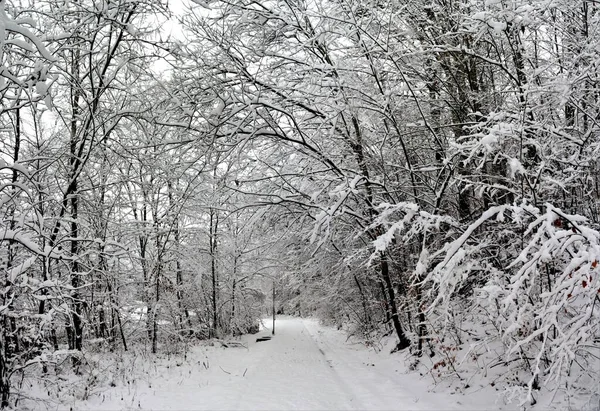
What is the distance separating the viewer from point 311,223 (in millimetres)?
10367

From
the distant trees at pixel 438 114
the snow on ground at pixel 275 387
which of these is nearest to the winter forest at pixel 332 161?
the distant trees at pixel 438 114

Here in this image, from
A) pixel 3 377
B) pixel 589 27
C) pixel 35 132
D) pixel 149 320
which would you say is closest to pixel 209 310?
pixel 149 320

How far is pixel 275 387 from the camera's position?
324 inches

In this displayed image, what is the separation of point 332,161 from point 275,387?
505 cm

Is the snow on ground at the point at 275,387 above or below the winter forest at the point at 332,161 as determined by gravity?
below

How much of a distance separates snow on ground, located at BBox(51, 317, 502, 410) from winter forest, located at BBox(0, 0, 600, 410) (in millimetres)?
206

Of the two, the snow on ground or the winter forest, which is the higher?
the winter forest

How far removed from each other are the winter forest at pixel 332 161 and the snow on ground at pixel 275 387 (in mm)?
206

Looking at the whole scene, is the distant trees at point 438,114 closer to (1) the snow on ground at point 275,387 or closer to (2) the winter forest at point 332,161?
(2) the winter forest at point 332,161

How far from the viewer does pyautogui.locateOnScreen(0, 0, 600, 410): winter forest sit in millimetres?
4402

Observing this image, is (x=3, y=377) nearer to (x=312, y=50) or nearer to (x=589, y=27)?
(x=312, y=50)

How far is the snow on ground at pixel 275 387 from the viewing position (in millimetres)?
6352

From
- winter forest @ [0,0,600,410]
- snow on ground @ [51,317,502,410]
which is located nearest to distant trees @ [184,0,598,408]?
winter forest @ [0,0,600,410]

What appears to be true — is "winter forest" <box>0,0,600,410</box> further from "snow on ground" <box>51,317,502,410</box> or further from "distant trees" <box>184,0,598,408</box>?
"snow on ground" <box>51,317,502,410</box>
